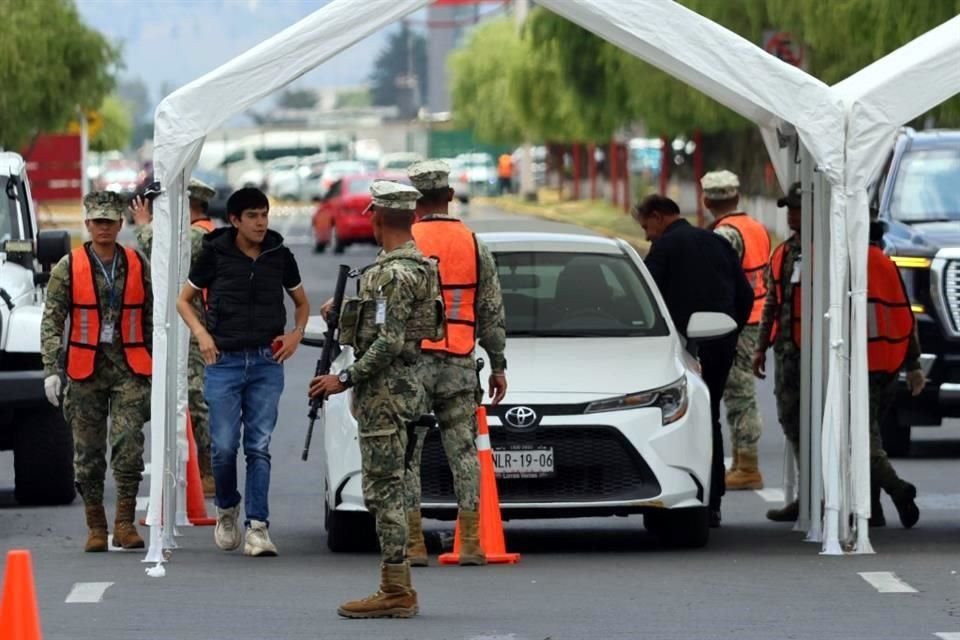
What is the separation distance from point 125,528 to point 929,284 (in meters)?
6.33

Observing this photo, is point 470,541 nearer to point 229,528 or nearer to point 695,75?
point 229,528

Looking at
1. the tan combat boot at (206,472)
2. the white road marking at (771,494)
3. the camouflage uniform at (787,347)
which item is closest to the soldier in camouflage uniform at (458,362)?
the camouflage uniform at (787,347)

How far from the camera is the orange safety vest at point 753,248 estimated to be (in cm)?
1595

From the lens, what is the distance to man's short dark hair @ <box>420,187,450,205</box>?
40.2 ft

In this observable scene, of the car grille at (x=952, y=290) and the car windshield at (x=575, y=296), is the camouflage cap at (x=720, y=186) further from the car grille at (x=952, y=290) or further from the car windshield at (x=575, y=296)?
the car grille at (x=952, y=290)

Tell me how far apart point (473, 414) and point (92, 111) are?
39392 millimetres

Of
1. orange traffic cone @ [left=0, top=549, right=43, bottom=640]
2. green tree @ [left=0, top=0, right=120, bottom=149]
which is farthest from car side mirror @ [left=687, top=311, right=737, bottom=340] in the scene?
green tree @ [left=0, top=0, right=120, bottom=149]

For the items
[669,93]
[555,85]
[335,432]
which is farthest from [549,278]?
[555,85]

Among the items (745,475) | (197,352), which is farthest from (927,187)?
(197,352)

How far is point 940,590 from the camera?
11391 mm

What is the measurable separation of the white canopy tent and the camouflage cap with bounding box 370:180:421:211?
76.6 inches

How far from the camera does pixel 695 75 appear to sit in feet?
42.3

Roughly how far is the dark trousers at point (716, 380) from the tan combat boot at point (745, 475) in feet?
5.62

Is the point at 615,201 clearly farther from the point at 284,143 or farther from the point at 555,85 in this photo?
the point at 284,143
